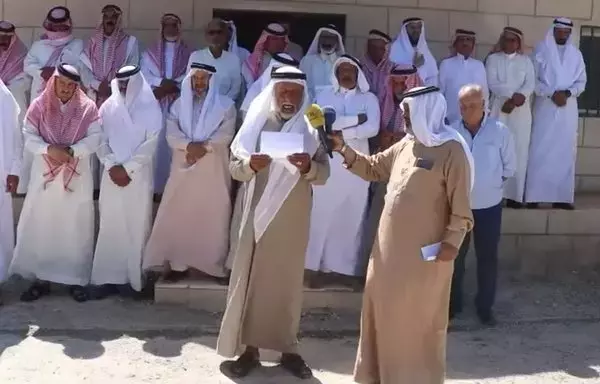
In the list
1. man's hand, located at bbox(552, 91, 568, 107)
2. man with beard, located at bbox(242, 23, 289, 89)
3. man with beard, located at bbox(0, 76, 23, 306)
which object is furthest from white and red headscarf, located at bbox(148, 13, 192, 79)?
man's hand, located at bbox(552, 91, 568, 107)

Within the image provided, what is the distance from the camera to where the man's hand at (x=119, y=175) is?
20.4 feet

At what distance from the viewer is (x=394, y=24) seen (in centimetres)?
858

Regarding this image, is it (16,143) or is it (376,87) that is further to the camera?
(376,87)

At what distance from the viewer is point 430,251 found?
431 cm

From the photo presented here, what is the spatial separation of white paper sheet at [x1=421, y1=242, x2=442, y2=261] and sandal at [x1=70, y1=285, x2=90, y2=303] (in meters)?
3.06

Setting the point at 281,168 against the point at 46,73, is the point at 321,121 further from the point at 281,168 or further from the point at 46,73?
the point at 46,73

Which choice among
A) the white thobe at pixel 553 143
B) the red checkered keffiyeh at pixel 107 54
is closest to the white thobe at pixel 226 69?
the red checkered keffiyeh at pixel 107 54

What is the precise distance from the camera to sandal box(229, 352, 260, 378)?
514 centimetres

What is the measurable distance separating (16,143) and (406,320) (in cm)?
339

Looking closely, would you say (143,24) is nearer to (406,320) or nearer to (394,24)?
(394,24)

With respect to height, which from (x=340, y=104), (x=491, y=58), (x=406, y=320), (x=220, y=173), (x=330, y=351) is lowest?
(x=330, y=351)

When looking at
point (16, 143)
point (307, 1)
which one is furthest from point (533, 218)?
point (16, 143)

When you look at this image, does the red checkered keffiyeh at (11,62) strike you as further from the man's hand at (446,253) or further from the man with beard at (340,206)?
the man's hand at (446,253)

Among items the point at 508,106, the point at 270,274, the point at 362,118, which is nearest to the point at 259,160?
the point at 270,274
